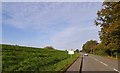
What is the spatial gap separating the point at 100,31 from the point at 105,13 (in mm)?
4136

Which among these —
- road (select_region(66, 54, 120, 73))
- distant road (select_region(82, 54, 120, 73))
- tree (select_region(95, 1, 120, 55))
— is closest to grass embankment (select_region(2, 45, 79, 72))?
road (select_region(66, 54, 120, 73))

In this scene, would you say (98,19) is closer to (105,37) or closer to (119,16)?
(105,37)

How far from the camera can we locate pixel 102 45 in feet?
174

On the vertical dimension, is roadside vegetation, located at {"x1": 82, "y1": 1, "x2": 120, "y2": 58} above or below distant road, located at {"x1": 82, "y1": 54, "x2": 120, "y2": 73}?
above

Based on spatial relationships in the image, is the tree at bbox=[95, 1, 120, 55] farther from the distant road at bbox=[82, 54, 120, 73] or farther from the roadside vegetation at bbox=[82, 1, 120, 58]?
the distant road at bbox=[82, 54, 120, 73]

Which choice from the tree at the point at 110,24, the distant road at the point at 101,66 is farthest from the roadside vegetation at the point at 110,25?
the distant road at the point at 101,66

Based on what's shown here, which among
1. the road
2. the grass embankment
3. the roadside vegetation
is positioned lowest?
the road

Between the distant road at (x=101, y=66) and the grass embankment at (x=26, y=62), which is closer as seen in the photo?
the grass embankment at (x=26, y=62)

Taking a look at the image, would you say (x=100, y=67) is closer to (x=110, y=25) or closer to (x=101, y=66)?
(x=101, y=66)

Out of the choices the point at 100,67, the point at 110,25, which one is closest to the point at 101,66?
the point at 100,67

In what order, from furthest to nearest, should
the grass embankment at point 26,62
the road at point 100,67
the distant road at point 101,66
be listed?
the distant road at point 101,66 < the grass embankment at point 26,62 < the road at point 100,67

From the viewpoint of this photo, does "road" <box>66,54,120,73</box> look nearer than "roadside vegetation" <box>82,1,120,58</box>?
Yes

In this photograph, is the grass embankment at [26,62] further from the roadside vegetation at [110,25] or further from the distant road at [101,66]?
the roadside vegetation at [110,25]

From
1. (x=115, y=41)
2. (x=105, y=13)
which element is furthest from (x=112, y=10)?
(x=115, y=41)
